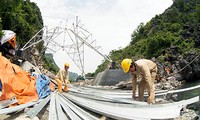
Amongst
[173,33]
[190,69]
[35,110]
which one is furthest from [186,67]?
[35,110]

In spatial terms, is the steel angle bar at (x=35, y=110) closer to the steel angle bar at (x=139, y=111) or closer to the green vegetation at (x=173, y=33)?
the steel angle bar at (x=139, y=111)

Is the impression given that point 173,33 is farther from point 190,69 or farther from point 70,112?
point 70,112

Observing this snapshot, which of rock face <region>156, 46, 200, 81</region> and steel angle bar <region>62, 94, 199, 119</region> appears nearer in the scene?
steel angle bar <region>62, 94, 199, 119</region>

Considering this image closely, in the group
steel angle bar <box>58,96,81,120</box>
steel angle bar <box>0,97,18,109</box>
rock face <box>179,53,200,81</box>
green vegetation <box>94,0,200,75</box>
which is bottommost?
steel angle bar <box>58,96,81,120</box>

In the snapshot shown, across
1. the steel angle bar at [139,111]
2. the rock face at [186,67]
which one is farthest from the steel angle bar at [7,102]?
the rock face at [186,67]

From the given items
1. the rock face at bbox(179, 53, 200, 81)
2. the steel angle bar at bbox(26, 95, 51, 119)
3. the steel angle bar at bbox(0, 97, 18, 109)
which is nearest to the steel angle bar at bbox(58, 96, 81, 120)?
the steel angle bar at bbox(26, 95, 51, 119)

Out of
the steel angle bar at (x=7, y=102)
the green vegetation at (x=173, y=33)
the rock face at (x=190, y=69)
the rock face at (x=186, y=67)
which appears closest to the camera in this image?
the steel angle bar at (x=7, y=102)

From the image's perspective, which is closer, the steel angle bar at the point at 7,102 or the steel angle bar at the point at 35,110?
the steel angle bar at the point at 35,110

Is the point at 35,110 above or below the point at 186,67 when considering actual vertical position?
below

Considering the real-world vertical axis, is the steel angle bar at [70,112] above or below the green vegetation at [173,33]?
below

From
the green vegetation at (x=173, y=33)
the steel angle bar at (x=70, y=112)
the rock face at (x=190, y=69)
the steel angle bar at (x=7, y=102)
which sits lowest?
the steel angle bar at (x=70, y=112)

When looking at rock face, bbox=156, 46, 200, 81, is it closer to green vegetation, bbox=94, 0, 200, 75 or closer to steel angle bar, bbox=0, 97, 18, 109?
green vegetation, bbox=94, 0, 200, 75

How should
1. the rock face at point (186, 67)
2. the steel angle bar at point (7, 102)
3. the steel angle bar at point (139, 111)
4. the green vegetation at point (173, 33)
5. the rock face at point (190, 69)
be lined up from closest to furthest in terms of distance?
the steel angle bar at point (139, 111) < the steel angle bar at point (7, 102) < the rock face at point (186, 67) < the rock face at point (190, 69) < the green vegetation at point (173, 33)

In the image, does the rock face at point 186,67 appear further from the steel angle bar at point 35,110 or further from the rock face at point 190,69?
the steel angle bar at point 35,110
